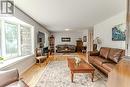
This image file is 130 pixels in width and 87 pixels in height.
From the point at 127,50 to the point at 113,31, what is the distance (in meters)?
4.13

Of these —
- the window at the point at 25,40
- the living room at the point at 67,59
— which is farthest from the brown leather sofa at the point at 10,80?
the window at the point at 25,40

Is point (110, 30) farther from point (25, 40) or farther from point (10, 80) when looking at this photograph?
point (10, 80)

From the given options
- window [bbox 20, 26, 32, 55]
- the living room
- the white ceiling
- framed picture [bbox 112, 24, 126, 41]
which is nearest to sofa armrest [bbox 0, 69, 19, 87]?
the living room

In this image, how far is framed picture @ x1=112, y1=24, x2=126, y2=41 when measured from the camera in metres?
4.76

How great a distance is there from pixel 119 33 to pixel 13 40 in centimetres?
394

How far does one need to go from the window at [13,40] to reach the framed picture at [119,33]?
12.4ft

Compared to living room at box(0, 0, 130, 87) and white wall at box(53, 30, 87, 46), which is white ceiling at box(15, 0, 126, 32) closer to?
living room at box(0, 0, 130, 87)

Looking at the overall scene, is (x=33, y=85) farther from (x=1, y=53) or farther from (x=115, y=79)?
(x=115, y=79)

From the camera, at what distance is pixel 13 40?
15.3 ft

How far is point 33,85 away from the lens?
3.41 meters

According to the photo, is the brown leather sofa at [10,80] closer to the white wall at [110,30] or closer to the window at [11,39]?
the window at [11,39]

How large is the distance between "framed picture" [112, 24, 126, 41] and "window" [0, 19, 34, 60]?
3776 mm

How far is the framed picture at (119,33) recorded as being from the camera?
4765 mm

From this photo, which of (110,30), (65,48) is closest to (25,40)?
(110,30)
